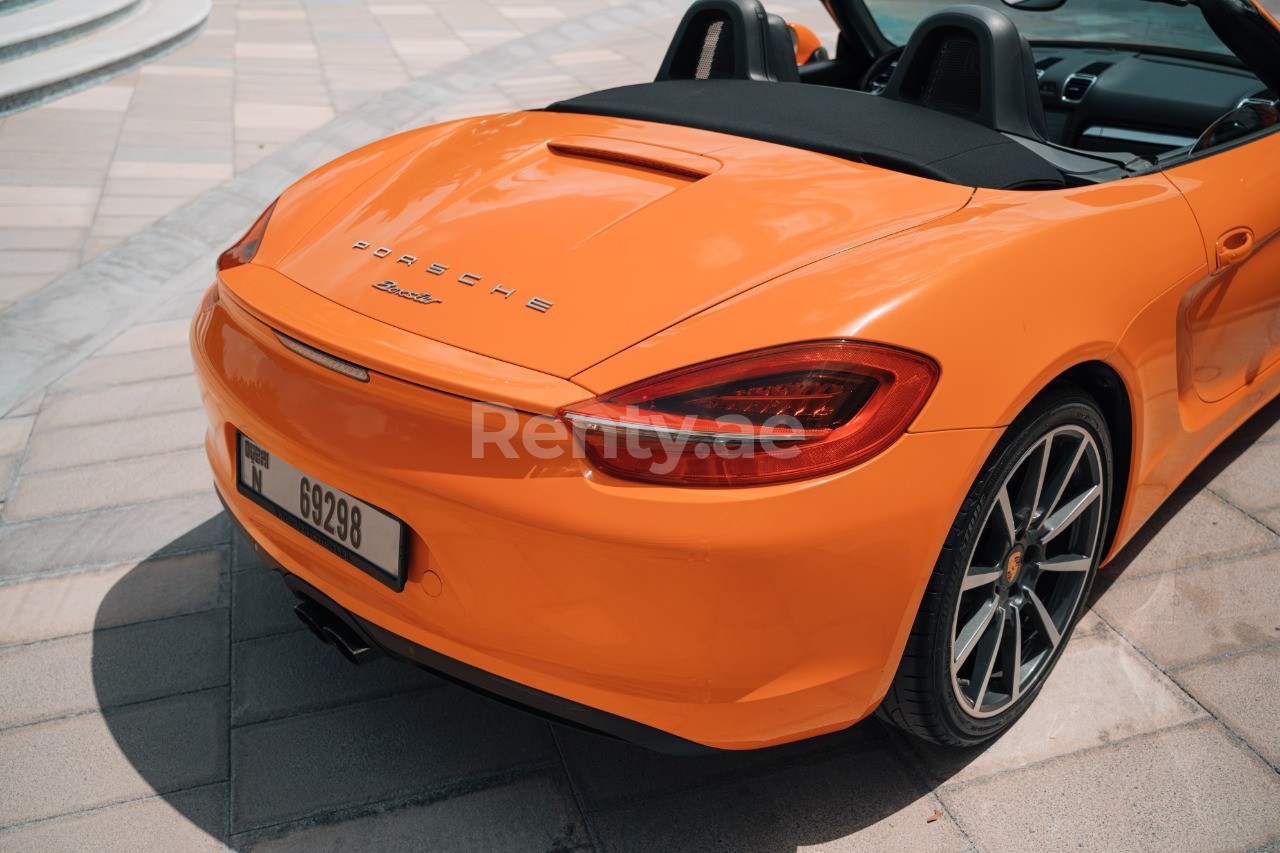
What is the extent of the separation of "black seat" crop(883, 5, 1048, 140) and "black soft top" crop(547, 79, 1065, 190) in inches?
2.2

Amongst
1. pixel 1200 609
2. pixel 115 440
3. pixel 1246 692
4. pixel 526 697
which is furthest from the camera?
pixel 115 440

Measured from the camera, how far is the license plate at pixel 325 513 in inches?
73.5

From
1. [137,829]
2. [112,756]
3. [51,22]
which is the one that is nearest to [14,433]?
[112,756]

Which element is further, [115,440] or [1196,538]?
[115,440]

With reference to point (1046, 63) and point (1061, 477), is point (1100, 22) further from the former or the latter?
point (1061, 477)

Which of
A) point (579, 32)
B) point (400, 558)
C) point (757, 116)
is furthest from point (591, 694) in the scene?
point (579, 32)

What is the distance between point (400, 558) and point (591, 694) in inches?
15.0

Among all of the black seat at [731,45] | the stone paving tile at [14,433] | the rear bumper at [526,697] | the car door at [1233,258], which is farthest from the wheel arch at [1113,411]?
the stone paving tile at [14,433]

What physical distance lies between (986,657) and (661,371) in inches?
36.5

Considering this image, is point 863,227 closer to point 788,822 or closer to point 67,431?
point 788,822

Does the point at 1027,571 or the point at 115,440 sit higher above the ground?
the point at 1027,571

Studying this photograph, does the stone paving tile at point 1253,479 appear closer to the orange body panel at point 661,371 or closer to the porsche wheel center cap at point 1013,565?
the orange body panel at point 661,371

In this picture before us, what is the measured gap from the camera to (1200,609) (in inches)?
107

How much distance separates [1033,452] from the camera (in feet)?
6.70
